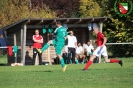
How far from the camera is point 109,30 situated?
162 feet

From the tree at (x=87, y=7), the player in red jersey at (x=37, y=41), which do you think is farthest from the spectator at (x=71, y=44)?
the tree at (x=87, y=7)

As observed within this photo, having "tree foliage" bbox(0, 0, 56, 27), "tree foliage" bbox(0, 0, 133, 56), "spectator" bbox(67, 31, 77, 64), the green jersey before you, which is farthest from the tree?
the green jersey

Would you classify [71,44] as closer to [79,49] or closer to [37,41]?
[79,49]

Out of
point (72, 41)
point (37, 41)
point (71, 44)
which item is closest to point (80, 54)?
point (71, 44)

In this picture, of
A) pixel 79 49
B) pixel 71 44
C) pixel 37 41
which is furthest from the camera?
pixel 79 49

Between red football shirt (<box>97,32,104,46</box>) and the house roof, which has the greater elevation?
red football shirt (<box>97,32,104,46</box>)

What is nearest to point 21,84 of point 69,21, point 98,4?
point 69,21

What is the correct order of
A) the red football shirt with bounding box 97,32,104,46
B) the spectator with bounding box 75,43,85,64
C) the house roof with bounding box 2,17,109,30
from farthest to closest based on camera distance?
the spectator with bounding box 75,43,85,64 < the house roof with bounding box 2,17,109,30 < the red football shirt with bounding box 97,32,104,46

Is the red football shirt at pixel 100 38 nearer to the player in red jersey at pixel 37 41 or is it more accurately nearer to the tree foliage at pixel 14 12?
the player in red jersey at pixel 37 41

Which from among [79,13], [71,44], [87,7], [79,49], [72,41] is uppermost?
[72,41]

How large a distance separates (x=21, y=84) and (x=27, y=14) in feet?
132

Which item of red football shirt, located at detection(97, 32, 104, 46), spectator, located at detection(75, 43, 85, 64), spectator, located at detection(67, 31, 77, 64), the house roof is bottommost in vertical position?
spectator, located at detection(75, 43, 85, 64)

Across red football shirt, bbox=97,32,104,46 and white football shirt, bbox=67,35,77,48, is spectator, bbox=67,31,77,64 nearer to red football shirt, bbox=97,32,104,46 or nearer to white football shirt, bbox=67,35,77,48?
white football shirt, bbox=67,35,77,48

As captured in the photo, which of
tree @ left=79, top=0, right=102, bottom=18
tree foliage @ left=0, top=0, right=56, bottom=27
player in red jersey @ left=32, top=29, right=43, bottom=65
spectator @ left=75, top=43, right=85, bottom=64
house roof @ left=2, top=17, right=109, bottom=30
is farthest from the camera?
tree @ left=79, top=0, right=102, bottom=18
